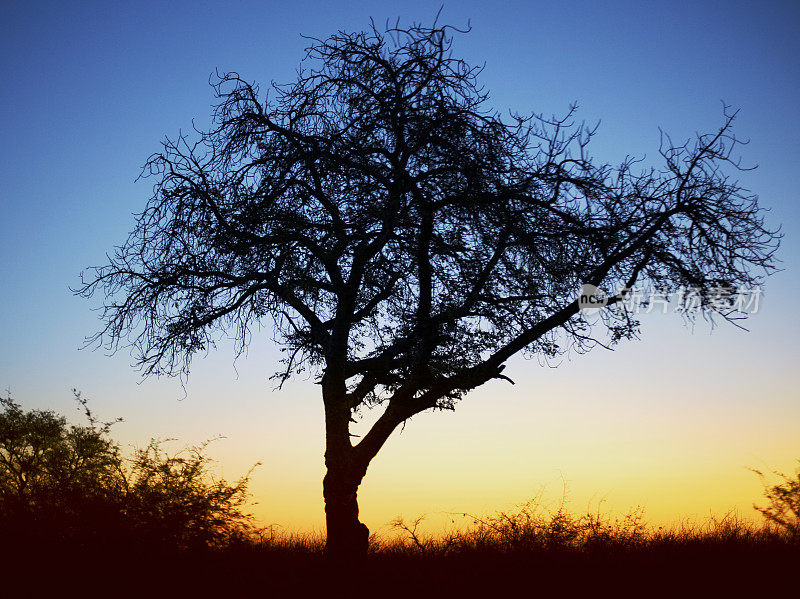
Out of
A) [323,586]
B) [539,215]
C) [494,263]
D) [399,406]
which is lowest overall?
[323,586]

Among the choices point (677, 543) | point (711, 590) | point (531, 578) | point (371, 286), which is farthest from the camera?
point (371, 286)

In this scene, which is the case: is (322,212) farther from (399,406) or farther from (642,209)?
(642,209)

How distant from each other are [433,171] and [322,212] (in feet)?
7.07

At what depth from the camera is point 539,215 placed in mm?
10797

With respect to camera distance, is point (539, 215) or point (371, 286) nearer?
point (539, 215)

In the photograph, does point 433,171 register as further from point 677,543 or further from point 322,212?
point 677,543

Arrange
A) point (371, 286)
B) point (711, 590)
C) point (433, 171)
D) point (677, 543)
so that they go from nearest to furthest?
1. point (711, 590)
2. point (433, 171)
3. point (677, 543)
4. point (371, 286)

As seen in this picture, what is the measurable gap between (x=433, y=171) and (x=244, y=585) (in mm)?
6796

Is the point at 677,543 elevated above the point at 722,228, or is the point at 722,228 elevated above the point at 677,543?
the point at 722,228

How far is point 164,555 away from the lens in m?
10.3

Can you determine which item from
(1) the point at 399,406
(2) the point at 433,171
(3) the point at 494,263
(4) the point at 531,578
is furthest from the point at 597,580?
(2) the point at 433,171

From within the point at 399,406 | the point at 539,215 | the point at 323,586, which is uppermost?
the point at 539,215

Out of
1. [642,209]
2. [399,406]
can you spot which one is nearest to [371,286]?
[399,406]

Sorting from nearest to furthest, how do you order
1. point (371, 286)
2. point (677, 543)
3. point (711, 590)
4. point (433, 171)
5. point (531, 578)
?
point (711, 590), point (531, 578), point (433, 171), point (677, 543), point (371, 286)
